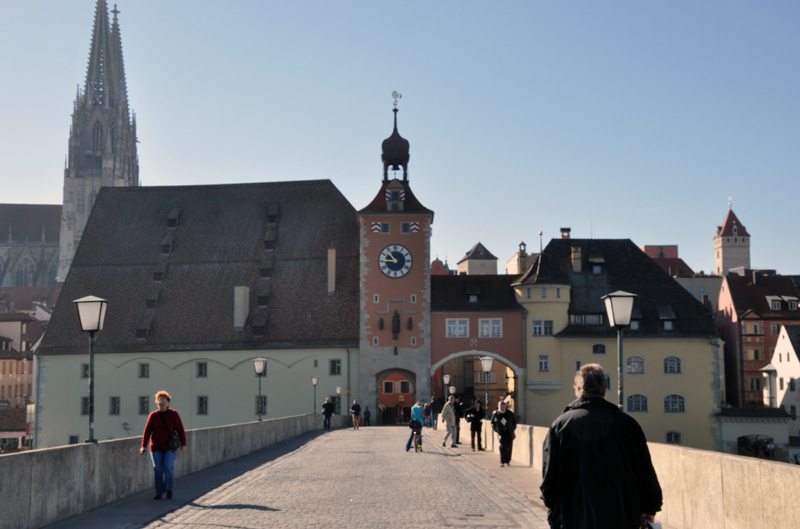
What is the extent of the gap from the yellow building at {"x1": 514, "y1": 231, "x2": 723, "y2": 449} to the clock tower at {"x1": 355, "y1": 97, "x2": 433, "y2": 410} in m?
7.56

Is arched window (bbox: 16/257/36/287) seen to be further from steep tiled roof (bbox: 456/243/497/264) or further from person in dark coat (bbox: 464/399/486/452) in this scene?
person in dark coat (bbox: 464/399/486/452)

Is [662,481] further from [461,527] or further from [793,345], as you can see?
[793,345]

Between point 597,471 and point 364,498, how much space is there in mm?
10195

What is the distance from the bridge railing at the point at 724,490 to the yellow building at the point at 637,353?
58.0m

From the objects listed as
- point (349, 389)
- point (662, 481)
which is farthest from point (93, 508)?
point (349, 389)

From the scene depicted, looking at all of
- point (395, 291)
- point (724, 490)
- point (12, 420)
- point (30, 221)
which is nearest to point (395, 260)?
point (395, 291)

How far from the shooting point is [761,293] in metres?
98.2

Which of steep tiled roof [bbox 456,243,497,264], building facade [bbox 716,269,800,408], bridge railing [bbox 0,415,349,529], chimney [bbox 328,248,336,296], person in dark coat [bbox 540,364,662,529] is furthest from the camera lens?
steep tiled roof [bbox 456,243,497,264]

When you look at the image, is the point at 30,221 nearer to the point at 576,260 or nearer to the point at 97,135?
the point at 97,135

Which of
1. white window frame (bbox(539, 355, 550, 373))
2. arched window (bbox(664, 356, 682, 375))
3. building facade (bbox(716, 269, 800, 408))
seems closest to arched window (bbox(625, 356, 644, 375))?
arched window (bbox(664, 356, 682, 375))

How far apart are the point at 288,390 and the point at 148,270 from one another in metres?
15.8

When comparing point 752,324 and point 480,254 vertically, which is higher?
point 480,254

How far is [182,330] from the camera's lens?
243ft

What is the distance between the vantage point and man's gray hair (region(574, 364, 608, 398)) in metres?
7.10
